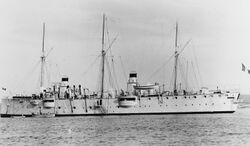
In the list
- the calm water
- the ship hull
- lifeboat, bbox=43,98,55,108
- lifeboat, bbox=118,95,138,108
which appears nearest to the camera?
the calm water

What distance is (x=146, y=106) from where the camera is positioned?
68.6m

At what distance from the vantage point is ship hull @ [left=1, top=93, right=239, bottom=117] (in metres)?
68.1

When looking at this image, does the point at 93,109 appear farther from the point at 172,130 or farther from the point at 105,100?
the point at 172,130

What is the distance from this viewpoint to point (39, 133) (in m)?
44.5

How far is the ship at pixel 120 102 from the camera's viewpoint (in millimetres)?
68188

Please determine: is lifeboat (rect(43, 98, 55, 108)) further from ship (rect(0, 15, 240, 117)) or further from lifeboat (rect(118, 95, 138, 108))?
lifeboat (rect(118, 95, 138, 108))

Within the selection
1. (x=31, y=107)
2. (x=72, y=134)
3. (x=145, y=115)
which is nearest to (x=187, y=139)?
(x=72, y=134)

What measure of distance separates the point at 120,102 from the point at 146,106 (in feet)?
13.4

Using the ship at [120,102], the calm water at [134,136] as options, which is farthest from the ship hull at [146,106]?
the calm water at [134,136]

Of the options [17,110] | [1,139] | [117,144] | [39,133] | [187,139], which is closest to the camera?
[117,144]

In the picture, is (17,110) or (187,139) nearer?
(187,139)

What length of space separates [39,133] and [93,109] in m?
25.8

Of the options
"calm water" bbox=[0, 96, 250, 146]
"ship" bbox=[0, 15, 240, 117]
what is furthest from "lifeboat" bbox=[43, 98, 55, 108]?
"calm water" bbox=[0, 96, 250, 146]

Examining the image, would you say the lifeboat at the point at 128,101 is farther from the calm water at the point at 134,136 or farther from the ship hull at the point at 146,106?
the calm water at the point at 134,136
